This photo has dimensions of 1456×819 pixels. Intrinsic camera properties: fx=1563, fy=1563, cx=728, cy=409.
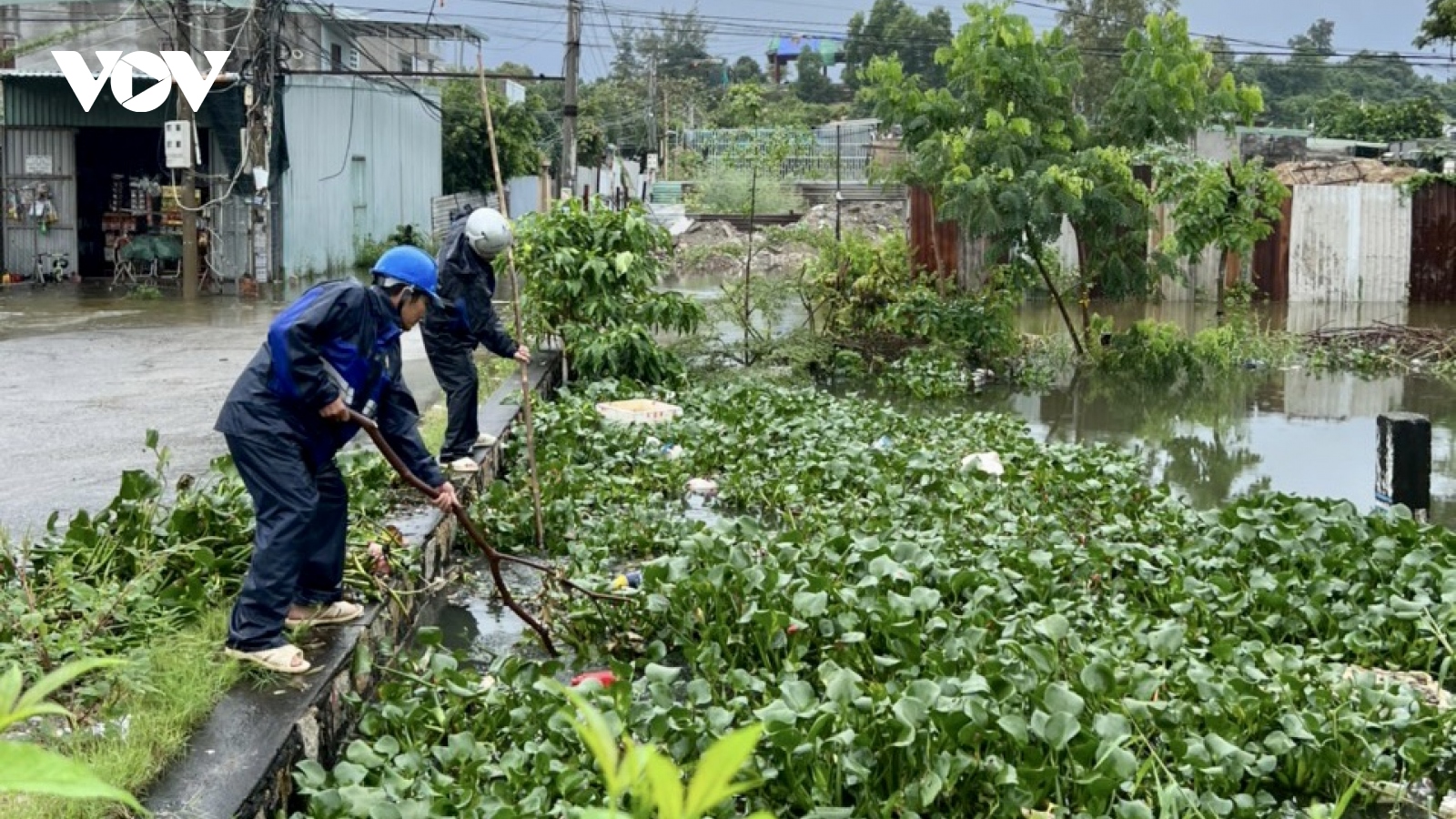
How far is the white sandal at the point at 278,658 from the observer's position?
204 inches

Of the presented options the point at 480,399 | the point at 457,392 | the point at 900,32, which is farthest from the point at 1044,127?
the point at 900,32

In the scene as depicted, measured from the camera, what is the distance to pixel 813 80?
91000 millimetres

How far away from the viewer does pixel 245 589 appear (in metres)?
5.29

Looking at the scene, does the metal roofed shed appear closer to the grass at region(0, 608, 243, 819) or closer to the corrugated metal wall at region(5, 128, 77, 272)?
the corrugated metal wall at region(5, 128, 77, 272)

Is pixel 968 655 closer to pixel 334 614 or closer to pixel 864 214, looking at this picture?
pixel 334 614

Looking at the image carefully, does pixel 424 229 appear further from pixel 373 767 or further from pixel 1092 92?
pixel 373 767

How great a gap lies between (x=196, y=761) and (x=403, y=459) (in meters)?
2.19

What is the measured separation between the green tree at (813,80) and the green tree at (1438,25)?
6210 cm

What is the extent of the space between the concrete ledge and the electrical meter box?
55.3 ft

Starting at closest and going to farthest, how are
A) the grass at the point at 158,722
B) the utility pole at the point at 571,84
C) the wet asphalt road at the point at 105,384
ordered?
1. the grass at the point at 158,722
2. the wet asphalt road at the point at 105,384
3. the utility pole at the point at 571,84

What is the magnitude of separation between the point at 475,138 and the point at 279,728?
3479cm

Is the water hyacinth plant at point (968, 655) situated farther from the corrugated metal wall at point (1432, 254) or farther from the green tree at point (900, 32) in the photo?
the green tree at point (900, 32)

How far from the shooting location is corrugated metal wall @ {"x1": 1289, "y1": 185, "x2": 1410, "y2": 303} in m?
22.8

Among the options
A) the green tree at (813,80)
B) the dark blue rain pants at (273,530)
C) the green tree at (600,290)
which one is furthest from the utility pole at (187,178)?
the green tree at (813,80)
